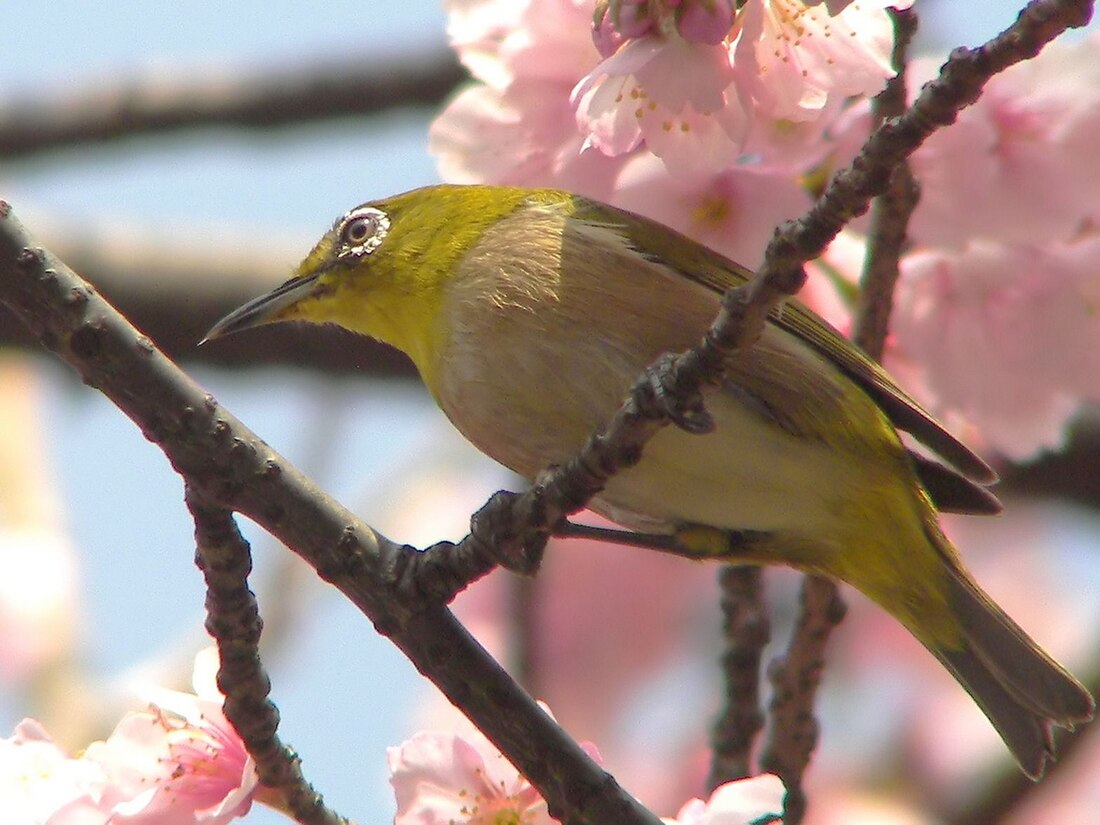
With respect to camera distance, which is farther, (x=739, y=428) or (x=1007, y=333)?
(x=1007, y=333)

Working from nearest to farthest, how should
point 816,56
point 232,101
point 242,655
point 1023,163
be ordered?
point 242,655
point 816,56
point 1023,163
point 232,101

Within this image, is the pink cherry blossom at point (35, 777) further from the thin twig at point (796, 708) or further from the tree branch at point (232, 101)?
the tree branch at point (232, 101)

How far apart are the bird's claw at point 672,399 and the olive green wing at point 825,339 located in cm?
86

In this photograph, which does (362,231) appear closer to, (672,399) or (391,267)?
(391,267)

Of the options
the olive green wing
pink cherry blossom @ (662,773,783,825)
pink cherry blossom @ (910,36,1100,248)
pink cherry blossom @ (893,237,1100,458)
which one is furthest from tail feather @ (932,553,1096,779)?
pink cherry blossom @ (662,773,783,825)

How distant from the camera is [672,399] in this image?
1.96 m

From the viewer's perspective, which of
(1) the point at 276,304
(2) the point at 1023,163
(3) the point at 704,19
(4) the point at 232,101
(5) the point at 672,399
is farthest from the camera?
(4) the point at 232,101

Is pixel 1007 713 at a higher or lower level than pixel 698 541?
lower

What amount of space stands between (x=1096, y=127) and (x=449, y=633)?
1614mm

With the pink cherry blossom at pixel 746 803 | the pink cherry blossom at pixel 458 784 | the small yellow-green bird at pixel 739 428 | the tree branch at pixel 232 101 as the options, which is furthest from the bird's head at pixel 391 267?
the tree branch at pixel 232 101

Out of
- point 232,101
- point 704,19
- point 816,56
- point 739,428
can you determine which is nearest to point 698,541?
point 739,428

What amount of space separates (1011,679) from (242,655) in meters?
1.47

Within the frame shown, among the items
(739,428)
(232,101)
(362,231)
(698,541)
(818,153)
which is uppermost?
(232,101)

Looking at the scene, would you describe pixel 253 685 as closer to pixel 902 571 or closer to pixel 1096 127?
pixel 902 571
